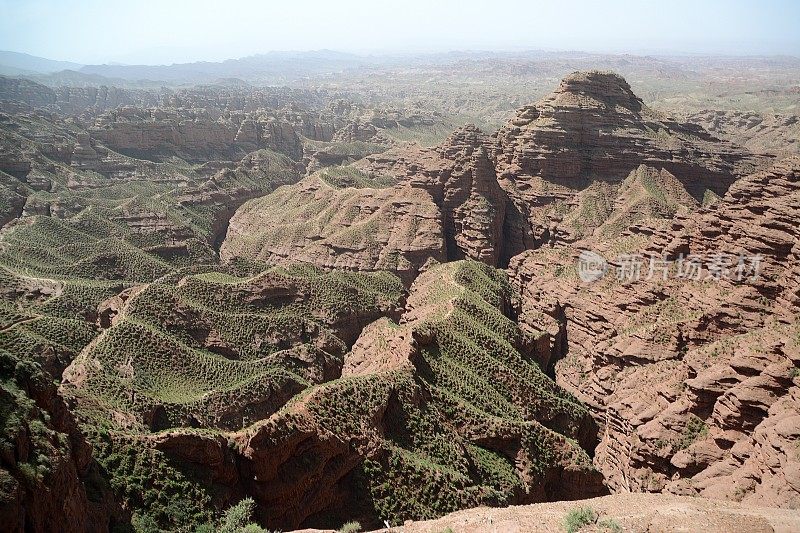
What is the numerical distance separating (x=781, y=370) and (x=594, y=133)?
6919cm

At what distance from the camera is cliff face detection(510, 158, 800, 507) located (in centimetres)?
3591

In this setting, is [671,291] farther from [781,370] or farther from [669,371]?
[781,370]

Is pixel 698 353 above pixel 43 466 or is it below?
below

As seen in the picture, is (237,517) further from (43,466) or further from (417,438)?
(417,438)

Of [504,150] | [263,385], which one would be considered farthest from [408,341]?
[504,150]

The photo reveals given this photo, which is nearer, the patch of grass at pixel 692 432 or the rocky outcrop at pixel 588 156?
the patch of grass at pixel 692 432

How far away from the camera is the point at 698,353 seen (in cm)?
4534

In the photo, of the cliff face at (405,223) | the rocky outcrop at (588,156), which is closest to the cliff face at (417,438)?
the cliff face at (405,223)

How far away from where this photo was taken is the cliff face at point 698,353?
118ft

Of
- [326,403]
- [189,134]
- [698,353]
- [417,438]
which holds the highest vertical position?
[189,134]

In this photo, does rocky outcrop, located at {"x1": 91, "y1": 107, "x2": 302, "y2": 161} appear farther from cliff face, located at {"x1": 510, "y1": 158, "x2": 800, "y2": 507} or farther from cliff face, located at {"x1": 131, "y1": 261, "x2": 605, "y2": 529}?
cliff face, located at {"x1": 510, "y1": 158, "x2": 800, "y2": 507}

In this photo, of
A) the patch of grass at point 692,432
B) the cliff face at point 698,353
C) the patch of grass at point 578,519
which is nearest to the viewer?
the patch of grass at point 578,519

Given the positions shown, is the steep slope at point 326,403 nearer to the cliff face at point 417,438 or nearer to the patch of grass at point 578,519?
the cliff face at point 417,438

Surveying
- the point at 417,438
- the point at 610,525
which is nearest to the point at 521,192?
the point at 417,438
